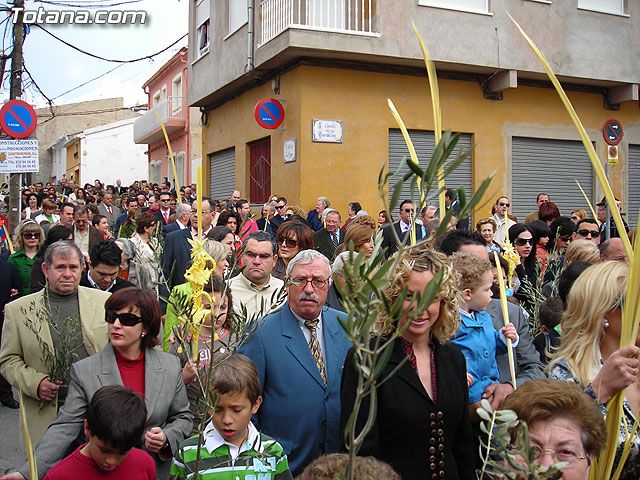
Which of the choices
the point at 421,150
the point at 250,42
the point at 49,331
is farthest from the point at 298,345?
the point at 250,42

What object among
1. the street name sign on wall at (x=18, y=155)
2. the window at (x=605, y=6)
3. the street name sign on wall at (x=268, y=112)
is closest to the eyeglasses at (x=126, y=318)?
the street name sign on wall at (x=18, y=155)

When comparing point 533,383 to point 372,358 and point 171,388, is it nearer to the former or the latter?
point 372,358

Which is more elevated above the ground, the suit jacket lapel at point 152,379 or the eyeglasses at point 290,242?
the eyeglasses at point 290,242

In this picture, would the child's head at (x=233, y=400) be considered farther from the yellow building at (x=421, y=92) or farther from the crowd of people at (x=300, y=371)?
the yellow building at (x=421, y=92)

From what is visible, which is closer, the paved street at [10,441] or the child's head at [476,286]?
the child's head at [476,286]

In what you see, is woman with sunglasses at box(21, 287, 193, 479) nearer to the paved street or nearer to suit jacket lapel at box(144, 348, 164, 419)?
suit jacket lapel at box(144, 348, 164, 419)

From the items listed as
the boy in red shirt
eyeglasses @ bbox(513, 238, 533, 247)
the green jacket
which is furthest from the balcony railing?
the boy in red shirt

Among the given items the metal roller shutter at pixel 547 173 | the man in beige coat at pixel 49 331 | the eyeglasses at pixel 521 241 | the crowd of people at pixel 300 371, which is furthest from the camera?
the metal roller shutter at pixel 547 173

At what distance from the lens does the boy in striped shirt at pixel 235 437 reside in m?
2.72

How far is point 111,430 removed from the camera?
288 centimetres

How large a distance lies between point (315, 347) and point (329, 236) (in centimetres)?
564

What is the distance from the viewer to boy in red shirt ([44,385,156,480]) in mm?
Answer: 2877

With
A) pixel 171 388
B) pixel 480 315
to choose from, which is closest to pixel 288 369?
pixel 171 388

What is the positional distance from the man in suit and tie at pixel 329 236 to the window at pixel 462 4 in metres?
6.73
